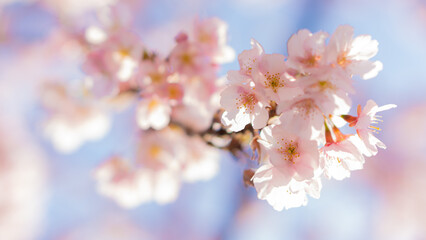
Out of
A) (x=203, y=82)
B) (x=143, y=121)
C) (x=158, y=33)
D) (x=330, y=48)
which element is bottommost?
(x=158, y=33)

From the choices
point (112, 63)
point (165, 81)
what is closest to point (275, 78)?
point (165, 81)

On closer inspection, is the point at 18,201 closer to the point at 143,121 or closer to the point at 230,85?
the point at 143,121

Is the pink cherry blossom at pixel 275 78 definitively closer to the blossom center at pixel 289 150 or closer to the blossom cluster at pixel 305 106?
the blossom cluster at pixel 305 106

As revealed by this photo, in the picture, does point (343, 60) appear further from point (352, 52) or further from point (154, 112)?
point (154, 112)

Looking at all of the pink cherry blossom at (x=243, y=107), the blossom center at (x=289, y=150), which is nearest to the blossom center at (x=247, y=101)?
the pink cherry blossom at (x=243, y=107)

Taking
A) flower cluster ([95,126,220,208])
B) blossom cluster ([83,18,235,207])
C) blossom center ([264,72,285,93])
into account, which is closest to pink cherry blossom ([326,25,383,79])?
blossom center ([264,72,285,93])

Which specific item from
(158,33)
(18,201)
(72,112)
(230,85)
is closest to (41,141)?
(18,201)

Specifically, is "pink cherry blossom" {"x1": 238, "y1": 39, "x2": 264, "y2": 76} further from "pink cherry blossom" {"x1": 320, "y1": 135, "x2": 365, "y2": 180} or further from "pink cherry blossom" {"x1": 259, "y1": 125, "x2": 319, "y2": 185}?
"pink cherry blossom" {"x1": 320, "y1": 135, "x2": 365, "y2": 180}
